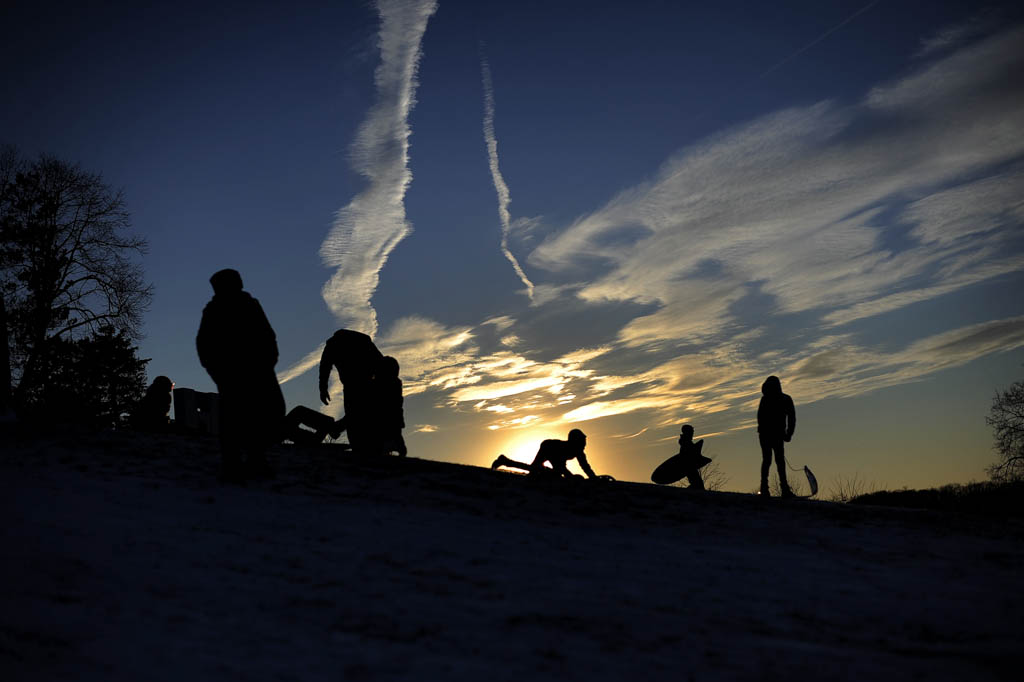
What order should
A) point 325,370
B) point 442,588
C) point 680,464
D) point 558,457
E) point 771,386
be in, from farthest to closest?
point 680,464 < point 771,386 < point 558,457 < point 325,370 < point 442,588

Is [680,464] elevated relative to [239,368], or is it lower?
lower

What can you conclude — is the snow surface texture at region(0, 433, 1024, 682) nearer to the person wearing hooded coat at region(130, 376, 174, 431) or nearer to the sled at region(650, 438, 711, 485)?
the person wearing hooded coat at region(130, 376, 174, 431)

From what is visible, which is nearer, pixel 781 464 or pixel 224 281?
pixel 224 281

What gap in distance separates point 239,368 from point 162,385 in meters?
5.55

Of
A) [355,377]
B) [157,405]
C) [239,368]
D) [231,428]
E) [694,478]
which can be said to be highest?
[157,405]

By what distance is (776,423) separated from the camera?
515 inches

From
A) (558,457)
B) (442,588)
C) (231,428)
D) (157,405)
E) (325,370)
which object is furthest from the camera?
(157,405)

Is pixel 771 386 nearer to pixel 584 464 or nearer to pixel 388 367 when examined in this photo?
pixel 584 464

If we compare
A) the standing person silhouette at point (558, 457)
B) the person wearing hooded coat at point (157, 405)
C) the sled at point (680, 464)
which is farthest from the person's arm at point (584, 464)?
the person wearing hooded coat at point (157, 405)

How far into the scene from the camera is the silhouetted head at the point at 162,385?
12.4 metres

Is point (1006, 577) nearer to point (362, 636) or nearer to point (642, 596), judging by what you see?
point (642, 596)

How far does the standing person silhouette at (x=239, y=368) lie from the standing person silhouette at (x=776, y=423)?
859 cm

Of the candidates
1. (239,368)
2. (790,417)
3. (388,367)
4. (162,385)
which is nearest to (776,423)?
(790,417)

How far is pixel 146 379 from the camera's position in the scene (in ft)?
110
